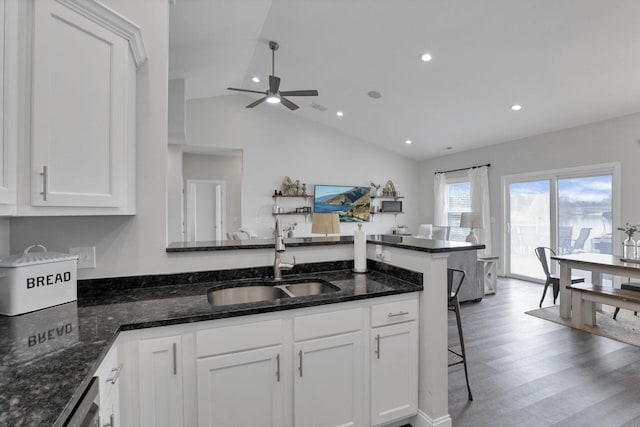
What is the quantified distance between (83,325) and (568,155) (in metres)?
6.63

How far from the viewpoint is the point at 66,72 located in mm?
1343

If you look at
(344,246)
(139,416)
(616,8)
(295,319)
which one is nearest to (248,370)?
(295,319)

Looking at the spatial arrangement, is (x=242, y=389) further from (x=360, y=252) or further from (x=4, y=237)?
(x=4, y=237)

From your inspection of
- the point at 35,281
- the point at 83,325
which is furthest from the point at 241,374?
the point at 35,281

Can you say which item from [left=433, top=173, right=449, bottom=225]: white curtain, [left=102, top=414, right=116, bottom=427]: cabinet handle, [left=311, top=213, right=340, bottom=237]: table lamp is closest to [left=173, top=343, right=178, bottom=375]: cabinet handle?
[left=102, top=414, right=116, bottom=427]: cabinet handle

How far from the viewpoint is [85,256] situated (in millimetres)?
1706

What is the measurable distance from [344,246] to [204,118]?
5178 millimetres

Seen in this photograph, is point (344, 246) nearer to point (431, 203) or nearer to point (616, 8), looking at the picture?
point (616, 8)

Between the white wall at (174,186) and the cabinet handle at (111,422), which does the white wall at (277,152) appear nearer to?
the white wall at (174,186)

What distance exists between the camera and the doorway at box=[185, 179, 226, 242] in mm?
7438

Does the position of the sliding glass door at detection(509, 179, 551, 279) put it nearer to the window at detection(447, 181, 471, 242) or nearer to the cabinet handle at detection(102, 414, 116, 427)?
the window at detection(447, 181, 471, 242)

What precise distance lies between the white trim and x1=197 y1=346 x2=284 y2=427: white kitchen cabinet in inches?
62.7

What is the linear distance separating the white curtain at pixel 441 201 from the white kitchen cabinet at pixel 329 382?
652 centimetres

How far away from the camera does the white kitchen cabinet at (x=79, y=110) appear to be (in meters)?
1.27
